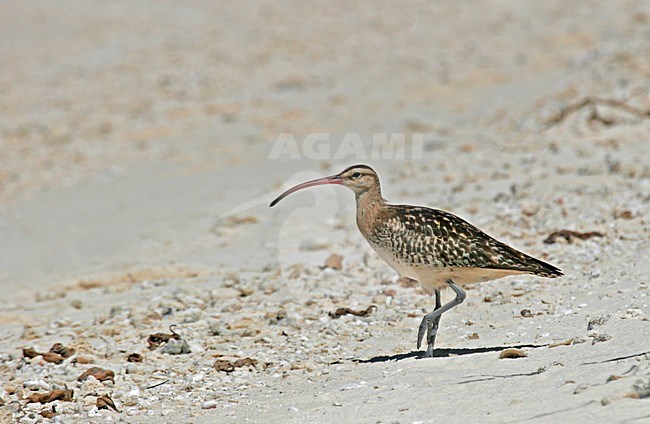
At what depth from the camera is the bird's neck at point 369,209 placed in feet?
24.0

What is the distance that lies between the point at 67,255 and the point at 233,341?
16.1ft

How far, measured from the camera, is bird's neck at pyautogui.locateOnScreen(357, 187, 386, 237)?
24.0ft

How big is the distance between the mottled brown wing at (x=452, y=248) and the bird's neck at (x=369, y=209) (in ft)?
0.98

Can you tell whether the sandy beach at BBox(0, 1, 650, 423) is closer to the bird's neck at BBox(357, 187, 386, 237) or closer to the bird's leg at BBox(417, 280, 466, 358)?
the bird's leg at BBox(417, 280, 466, 358)

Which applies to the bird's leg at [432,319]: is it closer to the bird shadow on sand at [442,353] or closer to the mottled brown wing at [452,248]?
the bird shadow on sand at [442,353]

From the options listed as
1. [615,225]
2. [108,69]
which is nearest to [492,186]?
[615,225]

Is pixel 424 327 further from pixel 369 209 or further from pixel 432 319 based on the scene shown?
pixel 369 209

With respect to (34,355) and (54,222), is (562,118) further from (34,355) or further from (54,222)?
(34,355)

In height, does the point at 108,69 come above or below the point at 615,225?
above

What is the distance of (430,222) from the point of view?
6.98m

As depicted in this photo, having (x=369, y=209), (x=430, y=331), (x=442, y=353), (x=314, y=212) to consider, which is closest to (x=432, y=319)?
(x=430, y=331)

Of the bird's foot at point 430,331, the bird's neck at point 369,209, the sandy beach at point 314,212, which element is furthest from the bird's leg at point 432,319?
the bird's neck at point 369,209

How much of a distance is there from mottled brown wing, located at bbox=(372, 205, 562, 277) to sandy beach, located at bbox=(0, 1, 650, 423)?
0.54m

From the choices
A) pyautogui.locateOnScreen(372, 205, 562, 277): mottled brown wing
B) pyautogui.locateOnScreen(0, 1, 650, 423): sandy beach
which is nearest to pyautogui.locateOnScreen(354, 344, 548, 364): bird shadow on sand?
pyautogui.locateOnScreen(0, 1, 650, 423): sandy beach
